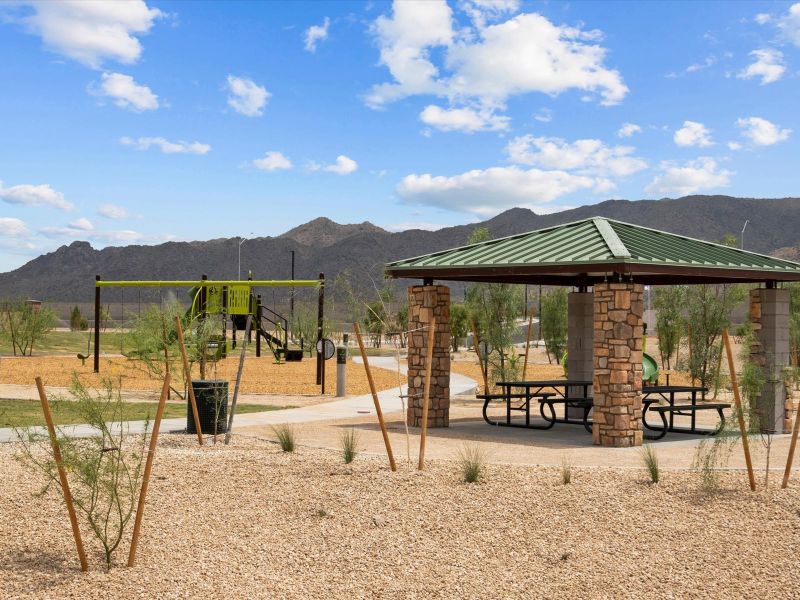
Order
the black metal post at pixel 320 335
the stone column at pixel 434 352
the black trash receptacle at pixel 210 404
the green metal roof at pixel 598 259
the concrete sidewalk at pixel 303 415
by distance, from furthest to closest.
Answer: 1. the black metal post at pixel 320 335
2. the stone column at pixel 434 352
3. the concrete sidewalk at pixel 303 415
4. the black trash receptacle at pixel 210 404
5. the green metal roof at pixel 598 259

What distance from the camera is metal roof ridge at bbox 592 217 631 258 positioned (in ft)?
43.7

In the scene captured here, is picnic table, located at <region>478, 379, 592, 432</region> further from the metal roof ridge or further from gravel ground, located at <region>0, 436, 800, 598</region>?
gravel ground, located at <region>0, 436, 800, 598</region>

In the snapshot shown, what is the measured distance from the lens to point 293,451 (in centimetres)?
1247

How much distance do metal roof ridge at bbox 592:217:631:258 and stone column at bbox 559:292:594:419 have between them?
2010 millimetres

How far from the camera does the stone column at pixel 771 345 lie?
15.4 meters

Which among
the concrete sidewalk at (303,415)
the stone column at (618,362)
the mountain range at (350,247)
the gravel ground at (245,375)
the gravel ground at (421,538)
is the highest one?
the mountain range at (350,247)

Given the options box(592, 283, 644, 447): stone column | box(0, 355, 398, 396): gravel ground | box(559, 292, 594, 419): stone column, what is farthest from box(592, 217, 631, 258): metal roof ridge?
box(0, 355, 398, 396): gravel ground

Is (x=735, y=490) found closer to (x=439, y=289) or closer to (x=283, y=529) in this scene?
(x=283, y=529)

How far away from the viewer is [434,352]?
15.8 meters

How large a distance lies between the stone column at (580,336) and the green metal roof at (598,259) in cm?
53

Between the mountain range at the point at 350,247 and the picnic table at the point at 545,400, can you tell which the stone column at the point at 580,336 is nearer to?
the picnic table at the point at 545,400

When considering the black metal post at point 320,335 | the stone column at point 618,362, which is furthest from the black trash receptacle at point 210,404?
the black metal post at point 320,335

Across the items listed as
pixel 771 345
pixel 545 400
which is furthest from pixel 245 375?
pixel 771 345

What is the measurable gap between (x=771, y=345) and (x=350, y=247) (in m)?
135
